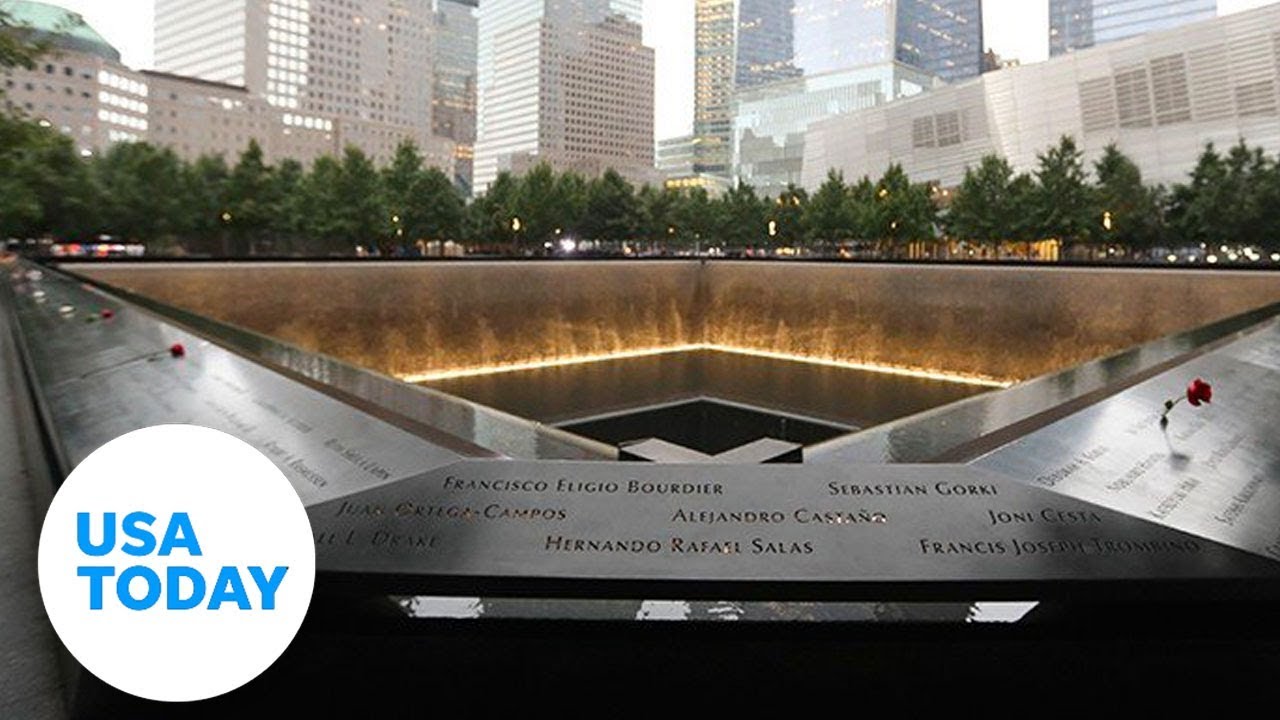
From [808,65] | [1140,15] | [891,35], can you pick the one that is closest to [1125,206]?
[1140,15]

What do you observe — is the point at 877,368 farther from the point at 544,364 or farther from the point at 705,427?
the point at 544,364

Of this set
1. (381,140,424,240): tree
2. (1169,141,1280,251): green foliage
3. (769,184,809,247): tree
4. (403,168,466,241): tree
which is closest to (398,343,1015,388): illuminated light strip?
(403,168,466,241): tree

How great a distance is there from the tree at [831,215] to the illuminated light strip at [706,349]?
28.5 meters

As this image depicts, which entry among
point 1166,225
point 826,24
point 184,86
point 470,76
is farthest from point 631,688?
point 470,76

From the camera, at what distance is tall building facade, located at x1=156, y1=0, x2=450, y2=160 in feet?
379

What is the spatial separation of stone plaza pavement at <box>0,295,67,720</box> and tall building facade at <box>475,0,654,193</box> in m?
131

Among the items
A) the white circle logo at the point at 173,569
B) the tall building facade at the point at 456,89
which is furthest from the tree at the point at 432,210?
the tall building facade at the point at 456,89

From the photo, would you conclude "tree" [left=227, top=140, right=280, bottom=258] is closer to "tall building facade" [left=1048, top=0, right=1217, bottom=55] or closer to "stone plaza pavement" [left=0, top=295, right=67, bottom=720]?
"stone plaza pavement" [left=0, top=295, right=67, bottom=720]

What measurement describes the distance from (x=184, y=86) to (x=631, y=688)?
119739mm

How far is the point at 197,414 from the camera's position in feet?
11.1

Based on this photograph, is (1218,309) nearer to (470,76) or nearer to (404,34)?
(404,34)

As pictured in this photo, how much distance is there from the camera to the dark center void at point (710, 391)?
18.3 meters

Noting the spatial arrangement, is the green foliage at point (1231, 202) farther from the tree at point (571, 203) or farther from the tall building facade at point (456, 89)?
the tall building facade at point (456, 89)

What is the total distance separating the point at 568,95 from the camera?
142m
